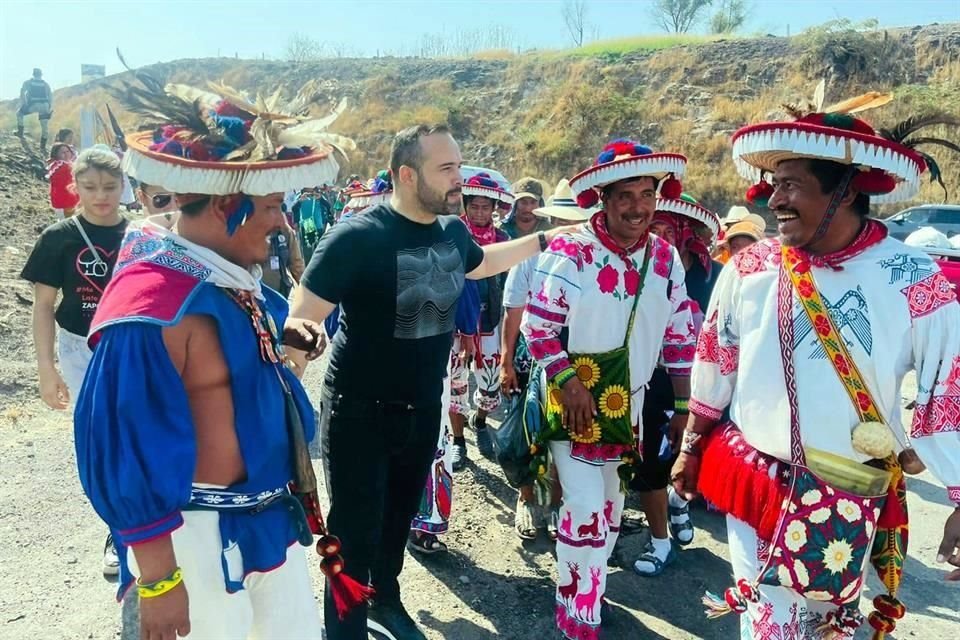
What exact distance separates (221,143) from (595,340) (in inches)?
71.4

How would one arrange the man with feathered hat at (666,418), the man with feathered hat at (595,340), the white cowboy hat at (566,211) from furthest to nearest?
1. the white cowboy hat at (566,211)
2. the man with feathered hat at (666,418)
3. the man with feathered hat at (595,340)

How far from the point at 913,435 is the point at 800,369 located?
38cm

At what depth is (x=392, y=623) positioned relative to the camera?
10.0 ft

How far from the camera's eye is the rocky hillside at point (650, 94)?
75.5 feet

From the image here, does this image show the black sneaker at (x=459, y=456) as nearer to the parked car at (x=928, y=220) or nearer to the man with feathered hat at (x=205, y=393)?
the man with feathered hat at (x=205, y=393)

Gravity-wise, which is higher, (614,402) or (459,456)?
(614,402)

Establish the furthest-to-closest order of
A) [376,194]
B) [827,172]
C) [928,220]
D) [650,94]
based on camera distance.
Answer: [650,94], [928,220], [376,194], [827,172]

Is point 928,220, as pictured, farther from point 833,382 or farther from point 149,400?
point 149,400

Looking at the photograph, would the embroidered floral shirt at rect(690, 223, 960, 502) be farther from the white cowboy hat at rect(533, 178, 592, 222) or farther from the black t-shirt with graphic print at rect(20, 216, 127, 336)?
the black t-shirt with graphic print at rect(20, 216, 127, 336)

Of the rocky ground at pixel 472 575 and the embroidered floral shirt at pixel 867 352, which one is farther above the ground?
the embroidered floral shirt at pixel 867 352

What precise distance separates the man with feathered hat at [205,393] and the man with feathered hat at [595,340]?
1.32 m

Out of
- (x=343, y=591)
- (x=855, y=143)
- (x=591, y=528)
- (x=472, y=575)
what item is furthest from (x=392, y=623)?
(x=855, y=143)

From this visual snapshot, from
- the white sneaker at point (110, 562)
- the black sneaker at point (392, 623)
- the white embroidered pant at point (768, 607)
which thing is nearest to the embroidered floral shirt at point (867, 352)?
the white embroidered pant at point (768, 607)

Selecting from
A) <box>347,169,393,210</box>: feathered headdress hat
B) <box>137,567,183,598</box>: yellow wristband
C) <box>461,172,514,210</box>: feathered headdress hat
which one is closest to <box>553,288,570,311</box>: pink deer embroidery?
<box>137,567,183,598</box>: yellow wristband
